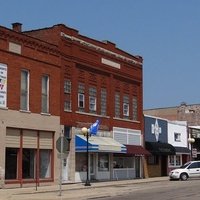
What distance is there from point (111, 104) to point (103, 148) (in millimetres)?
5628

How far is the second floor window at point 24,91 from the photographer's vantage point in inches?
1304

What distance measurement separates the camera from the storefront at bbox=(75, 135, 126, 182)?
125ft

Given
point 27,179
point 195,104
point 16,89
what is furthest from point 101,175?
point 195,104

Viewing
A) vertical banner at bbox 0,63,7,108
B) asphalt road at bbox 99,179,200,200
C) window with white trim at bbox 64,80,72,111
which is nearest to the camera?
asphalt road at bbox 99,179,200,200

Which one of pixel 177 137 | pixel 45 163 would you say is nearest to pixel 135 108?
pixel 177 137

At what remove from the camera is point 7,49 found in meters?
31.8

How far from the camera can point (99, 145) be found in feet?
126

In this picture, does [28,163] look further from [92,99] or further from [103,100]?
[103,100]

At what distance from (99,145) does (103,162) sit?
3.96 metres

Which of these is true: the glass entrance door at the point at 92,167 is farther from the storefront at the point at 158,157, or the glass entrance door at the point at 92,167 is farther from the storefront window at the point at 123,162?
the storefront at the point at 158,157

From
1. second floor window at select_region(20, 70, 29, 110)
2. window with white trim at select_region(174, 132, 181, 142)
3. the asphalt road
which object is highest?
second floor window at select_region(20, 70, 29, 110)

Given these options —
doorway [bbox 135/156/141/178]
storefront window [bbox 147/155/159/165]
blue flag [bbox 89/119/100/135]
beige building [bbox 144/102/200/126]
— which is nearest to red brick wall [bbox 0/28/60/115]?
blue flag [bbox 89/119/100/135]

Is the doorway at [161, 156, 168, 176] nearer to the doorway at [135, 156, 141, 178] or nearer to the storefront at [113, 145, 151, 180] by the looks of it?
the storefront at [113, 145, 151, 180]

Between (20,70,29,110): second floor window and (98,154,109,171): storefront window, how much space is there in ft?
33.8
